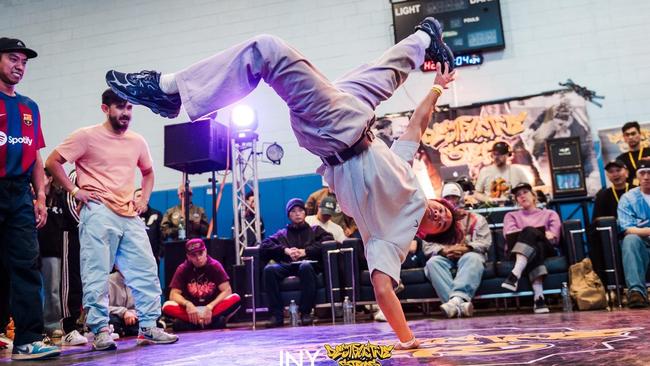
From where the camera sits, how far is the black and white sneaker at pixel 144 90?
7.88ft

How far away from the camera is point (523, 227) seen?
5332 mm

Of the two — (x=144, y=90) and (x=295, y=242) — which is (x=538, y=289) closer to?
(x=295, y=242)

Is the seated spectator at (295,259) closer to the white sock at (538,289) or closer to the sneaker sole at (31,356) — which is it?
the white sock at (538,289)

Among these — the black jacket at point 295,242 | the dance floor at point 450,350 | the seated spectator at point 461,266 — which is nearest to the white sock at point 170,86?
the dance floor at point 450,350

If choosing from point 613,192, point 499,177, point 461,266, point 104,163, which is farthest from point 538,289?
point 104,163

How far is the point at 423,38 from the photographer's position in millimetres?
2869

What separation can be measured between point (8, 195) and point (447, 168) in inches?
212

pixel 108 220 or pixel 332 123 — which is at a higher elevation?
pixel 332 123

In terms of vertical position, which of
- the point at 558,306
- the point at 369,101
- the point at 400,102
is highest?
the point at 400,102

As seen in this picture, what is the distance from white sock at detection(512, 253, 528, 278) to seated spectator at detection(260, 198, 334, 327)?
1829 millimetres

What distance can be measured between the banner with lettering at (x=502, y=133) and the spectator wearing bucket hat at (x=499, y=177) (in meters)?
0.33

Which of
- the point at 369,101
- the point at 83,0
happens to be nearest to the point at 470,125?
the point at 369,101

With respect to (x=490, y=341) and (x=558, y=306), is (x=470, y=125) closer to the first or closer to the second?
(x=558, y=306)

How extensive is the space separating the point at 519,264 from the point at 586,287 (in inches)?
21.7
